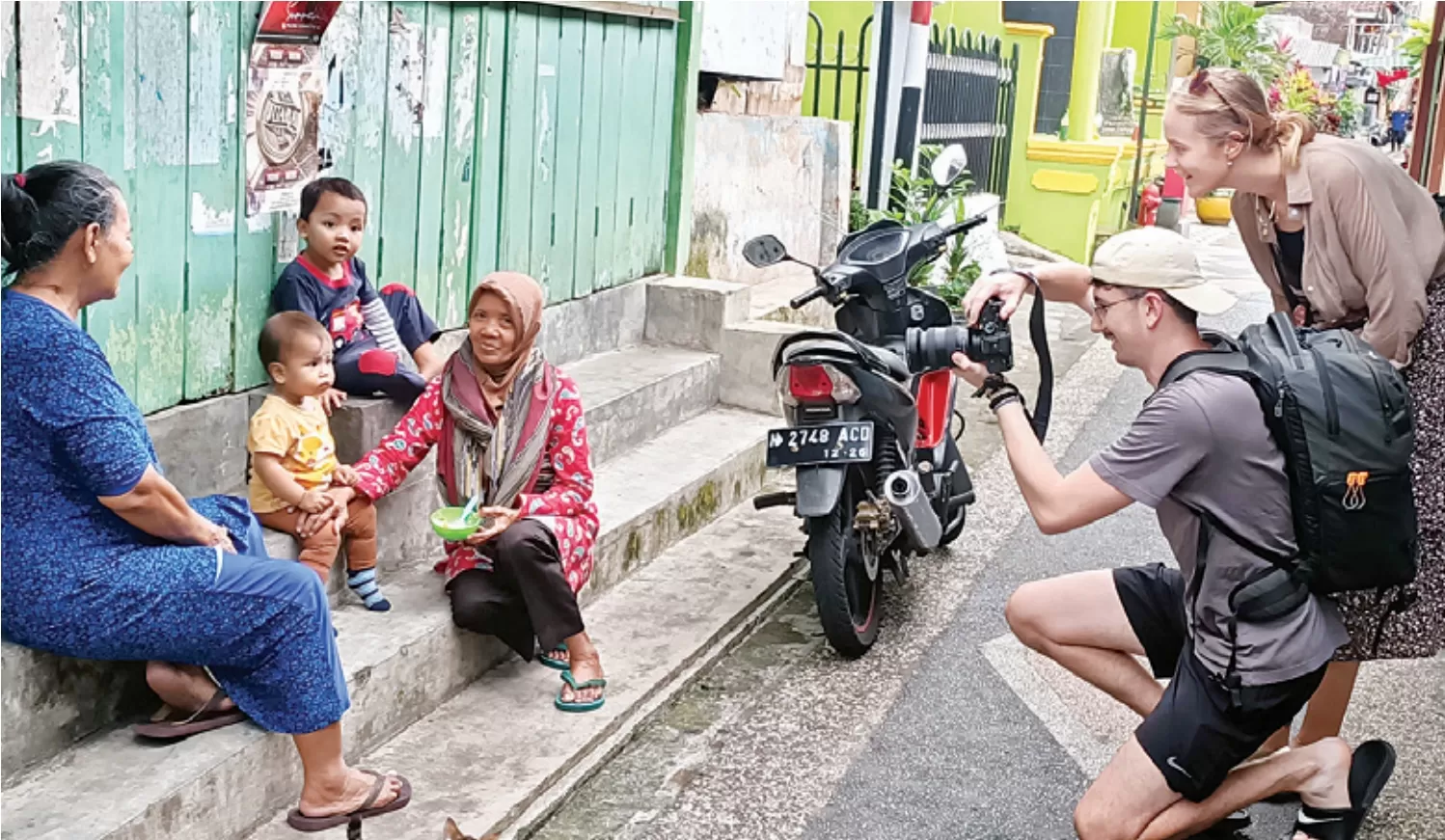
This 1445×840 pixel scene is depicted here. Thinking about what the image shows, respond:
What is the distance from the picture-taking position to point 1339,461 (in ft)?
10.5

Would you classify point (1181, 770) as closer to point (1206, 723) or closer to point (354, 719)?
point (1206, 723)

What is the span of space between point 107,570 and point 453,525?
1.08m

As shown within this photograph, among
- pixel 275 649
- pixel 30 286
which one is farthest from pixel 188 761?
pixel 30 286

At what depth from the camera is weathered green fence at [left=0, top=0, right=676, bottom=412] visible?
373cm

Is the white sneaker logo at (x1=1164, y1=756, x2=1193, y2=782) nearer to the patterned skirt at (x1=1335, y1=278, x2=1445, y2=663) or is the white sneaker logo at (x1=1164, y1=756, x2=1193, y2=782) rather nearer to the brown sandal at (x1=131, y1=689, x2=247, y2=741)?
the patterned skirt at (x1=1335, y1=278, x2=1445, y2=663)

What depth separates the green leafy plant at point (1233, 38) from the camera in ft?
76.1

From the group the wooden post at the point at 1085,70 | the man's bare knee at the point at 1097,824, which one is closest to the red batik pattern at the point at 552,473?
the man's bare knee at the point at 1097,824

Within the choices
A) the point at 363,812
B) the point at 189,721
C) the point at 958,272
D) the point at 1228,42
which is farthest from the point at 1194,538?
the point at 1228,42

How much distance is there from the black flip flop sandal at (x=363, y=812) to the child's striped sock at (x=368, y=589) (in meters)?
0.63

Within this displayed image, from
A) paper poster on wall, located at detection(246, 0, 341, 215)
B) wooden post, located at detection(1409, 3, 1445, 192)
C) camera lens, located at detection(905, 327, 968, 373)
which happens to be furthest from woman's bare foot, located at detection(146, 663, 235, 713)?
wooden post, located at detection(1409, 3, 1445, 192)

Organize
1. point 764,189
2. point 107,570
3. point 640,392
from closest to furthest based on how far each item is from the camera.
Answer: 1. point 107,570
2. point 640,392
3. point 764,189

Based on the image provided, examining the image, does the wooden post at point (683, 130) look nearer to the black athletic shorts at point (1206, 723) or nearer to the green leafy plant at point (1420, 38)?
the black athletic shorts at point (1206, 723)

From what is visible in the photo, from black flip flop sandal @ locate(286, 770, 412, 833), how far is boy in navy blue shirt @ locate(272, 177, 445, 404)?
1203 millimetres

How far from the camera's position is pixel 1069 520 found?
346 cm
